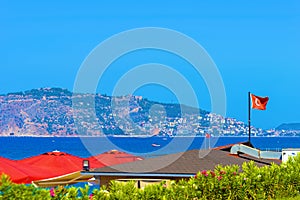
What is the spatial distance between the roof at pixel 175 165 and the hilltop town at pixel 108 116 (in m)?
3.16

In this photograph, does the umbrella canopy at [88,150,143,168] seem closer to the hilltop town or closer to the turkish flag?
the hilltop town

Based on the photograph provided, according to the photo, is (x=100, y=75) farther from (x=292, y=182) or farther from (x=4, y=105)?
(x=4, y=105)

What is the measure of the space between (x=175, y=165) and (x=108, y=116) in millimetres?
24781

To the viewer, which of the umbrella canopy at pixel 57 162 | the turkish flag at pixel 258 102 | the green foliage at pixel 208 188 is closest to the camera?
the green foliage at pixel 208 188

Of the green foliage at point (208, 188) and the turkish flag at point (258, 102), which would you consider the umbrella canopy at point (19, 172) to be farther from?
the turkish flag at point (258, 102)

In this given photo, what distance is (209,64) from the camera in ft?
55.7

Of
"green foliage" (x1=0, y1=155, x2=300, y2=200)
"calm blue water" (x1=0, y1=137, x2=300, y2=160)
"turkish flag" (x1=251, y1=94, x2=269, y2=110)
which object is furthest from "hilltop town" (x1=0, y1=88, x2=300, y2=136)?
"green foliage" (x1=0, y1=155, x2=300, y2=200)

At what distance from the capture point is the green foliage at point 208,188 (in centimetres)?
858

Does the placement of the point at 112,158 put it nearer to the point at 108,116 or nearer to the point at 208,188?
the point at 208,188

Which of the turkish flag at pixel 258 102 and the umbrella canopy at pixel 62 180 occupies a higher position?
the turkish flag at pixel 258 102

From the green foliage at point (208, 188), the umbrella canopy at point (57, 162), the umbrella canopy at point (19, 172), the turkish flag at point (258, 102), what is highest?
the turkish flag at point (258, 102)

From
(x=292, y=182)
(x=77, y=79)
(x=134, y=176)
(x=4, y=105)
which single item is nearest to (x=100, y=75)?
(x=77, y=79)

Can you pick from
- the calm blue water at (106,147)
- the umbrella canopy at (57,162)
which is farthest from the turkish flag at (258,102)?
the umbrella canopy at (57,162)

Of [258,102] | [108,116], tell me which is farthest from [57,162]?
[108,116]
